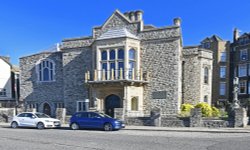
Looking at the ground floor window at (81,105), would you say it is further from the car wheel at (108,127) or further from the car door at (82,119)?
the car wheel at (108,127)

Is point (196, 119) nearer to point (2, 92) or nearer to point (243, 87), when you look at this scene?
point (243, 87)

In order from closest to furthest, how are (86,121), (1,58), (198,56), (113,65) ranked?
(86,121), (113,65), (198,56), (1,58)

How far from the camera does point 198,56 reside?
30.6 meters

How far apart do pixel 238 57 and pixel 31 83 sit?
115ft

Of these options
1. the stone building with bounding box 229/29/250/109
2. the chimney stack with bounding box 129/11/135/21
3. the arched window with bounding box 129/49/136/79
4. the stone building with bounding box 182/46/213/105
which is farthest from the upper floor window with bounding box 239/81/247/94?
the arched window with bounding box 129/49/136/79

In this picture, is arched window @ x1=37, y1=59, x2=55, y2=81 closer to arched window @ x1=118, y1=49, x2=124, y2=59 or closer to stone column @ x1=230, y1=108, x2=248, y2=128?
arched window @ x1=118, y1=49, x2=124, y2=59

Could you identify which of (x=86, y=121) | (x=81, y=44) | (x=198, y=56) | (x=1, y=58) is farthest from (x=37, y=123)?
(x=1, y=58)

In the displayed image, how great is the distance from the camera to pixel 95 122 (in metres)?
19.3

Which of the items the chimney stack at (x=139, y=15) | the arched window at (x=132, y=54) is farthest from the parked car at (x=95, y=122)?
the chimney stack at (x=139, y=15)

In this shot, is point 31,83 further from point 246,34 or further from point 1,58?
point 246,34

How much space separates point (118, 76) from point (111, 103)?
3.02 metres

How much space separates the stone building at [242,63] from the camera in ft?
148

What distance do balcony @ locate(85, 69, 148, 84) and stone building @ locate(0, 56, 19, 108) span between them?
19.1m

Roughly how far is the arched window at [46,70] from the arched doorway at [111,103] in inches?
343
